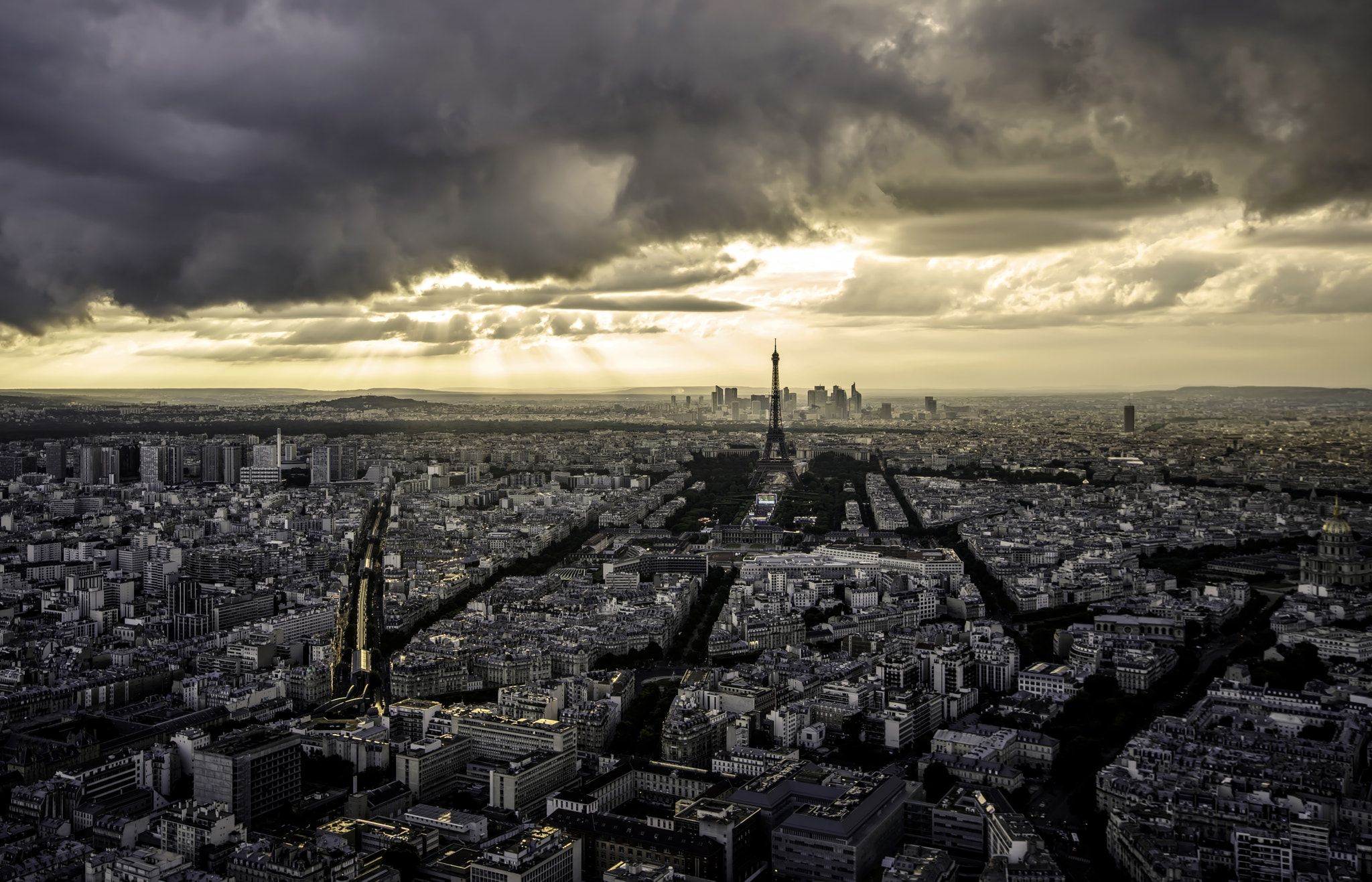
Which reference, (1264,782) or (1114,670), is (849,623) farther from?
(1264,782)

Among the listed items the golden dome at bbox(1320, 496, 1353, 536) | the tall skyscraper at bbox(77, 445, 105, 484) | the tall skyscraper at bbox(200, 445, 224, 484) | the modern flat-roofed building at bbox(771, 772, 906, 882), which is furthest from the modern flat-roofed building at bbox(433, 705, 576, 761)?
the tall skyscraper at bbox(200, 445, 224, 484)

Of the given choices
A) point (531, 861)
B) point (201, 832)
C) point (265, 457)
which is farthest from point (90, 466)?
point (531, 861)

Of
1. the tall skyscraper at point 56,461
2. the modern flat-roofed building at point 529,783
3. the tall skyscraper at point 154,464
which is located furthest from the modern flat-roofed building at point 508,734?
the tall skyscraper at point 56,461

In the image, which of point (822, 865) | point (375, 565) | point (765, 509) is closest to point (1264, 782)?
→ point (822, 865)

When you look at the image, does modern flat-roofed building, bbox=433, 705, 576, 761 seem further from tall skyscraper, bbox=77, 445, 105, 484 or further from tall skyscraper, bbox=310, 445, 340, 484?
tall skyscraper, bbox=77, 445, 105, 484

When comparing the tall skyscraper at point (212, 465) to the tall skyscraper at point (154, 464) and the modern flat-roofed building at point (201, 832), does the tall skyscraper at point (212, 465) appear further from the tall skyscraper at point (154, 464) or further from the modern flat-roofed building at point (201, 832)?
the modern flat-roofed building at point (201, 832)

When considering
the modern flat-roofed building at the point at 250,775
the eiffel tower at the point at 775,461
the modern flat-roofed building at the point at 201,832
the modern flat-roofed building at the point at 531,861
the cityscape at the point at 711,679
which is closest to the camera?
the modern flat-roofed building at the point at 531,861

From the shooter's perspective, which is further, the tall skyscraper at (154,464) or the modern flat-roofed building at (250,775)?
the tall skyscraper at (154,464)
